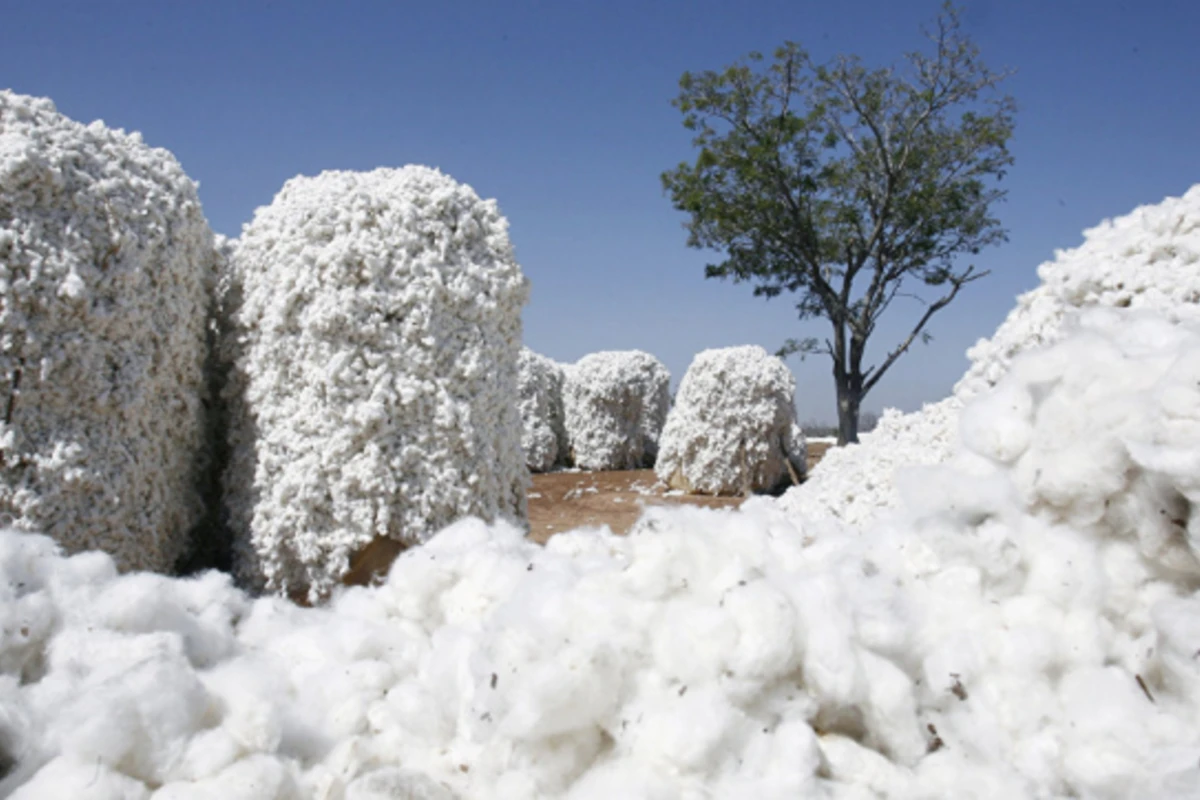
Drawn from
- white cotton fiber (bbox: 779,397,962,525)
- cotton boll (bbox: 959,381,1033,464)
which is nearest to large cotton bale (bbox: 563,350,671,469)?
white cotton fiber (bbox: 779,397,962,525)

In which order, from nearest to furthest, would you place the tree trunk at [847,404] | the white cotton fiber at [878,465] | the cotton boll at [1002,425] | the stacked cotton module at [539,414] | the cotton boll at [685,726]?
the cotton boll at [685,726] → the cotton boll at [1002,425] → the white cotton fiber at [878,465] → the stacked cotton module at [539,414] → the tree trunk at [847,404]

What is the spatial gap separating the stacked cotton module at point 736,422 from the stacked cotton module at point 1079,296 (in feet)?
27.6

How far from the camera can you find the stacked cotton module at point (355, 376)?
2975 millimetres

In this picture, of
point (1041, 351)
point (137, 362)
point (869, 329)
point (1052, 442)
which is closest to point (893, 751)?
point (1052, 442)

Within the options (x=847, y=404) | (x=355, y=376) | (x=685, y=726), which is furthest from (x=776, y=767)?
(x=847, y=404)

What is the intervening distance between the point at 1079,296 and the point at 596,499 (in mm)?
9135

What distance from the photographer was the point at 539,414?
Answer: 49.9ft

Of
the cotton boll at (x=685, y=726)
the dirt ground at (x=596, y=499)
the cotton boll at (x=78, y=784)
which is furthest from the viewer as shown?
the dirt ground at (x=596, y=499)

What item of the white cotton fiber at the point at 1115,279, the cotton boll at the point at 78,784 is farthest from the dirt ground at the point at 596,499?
the cotton boll at the point at 78,784

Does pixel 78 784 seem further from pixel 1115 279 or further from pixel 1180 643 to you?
pixel 1115 279

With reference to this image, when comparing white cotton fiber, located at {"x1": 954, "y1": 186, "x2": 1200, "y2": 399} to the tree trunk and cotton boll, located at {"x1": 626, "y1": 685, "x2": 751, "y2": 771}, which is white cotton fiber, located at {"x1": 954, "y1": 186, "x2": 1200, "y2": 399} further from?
the tree trunk

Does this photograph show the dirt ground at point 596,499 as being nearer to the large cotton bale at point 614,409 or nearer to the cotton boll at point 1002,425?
the large cotton bale at point 614,409

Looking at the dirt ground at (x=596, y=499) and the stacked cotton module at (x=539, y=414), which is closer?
the dirt ground at (x=596, y=499)

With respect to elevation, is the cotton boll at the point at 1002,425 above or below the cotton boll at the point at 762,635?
above
